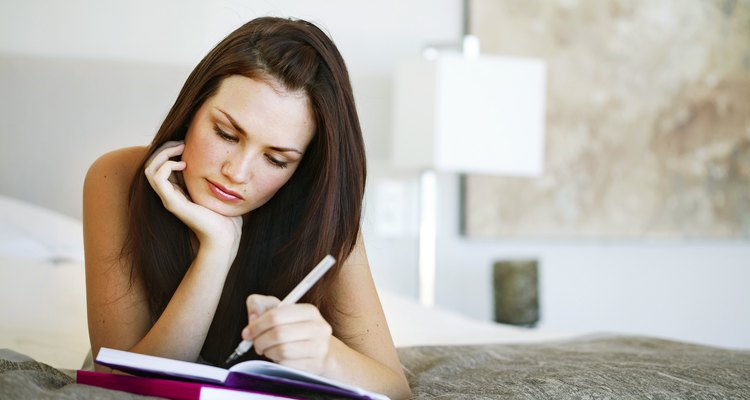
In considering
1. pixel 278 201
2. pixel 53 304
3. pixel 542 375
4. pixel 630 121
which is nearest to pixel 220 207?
pixel 278 201

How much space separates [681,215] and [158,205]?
266 centimetres

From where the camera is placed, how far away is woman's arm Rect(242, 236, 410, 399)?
2.94 feet

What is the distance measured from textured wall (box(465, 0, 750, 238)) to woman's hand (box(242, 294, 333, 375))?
2158 mm

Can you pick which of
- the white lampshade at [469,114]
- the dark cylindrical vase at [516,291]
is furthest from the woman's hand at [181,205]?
the dark cylindrical vase at [516,291]

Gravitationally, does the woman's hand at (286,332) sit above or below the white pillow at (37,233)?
below

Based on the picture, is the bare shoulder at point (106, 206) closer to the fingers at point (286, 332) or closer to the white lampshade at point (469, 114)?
the fingers at point (286, 332)

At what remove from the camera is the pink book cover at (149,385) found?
2.79 feet

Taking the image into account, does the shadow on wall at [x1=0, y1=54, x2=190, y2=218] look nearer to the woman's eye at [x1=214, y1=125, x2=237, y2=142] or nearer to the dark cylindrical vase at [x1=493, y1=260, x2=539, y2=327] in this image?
the woman's eye at [x1=214, y1=125, x2=237, y2=142]

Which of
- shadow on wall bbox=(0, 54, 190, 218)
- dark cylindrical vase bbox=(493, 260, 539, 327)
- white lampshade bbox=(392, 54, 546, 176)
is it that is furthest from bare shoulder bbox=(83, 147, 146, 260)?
dark cylindrical vase bbox=(493, 260, 539, 327)

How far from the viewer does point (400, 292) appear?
9.49 feet

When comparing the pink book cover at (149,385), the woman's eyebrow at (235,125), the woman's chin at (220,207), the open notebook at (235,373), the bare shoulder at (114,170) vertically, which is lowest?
the pink book cover at (149,385)

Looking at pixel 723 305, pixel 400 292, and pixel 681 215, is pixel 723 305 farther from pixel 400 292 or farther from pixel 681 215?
pixel 400 292

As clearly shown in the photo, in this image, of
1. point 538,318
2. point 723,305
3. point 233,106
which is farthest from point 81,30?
point 723,305

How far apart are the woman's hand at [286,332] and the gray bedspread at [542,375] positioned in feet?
0.45
